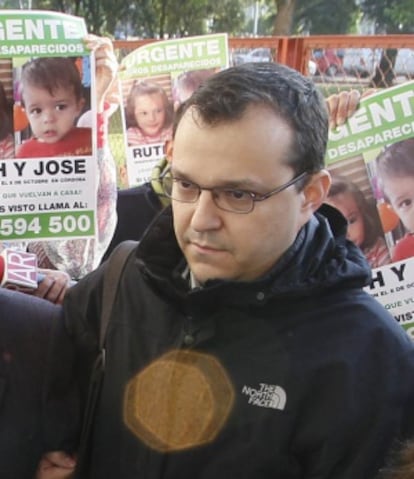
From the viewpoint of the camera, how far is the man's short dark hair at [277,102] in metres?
1.19

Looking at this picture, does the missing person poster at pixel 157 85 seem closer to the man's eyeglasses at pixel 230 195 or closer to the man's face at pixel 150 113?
the man's face at pixel 150 113

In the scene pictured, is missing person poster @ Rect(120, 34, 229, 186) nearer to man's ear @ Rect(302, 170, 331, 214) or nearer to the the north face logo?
man's ear @ Rect(302, 170, 331, 214)

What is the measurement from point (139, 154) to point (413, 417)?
2505mm

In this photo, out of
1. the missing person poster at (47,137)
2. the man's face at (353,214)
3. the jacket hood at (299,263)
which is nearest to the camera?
the jacket hood at (299,263)

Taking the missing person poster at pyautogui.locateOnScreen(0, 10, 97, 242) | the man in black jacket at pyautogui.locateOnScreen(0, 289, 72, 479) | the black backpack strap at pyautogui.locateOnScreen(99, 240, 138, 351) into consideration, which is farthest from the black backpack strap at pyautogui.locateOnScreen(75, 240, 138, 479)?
the missing person poster at pyautogui.locateOnScreen(0, 10, 97, 242)

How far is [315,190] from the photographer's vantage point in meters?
1.28

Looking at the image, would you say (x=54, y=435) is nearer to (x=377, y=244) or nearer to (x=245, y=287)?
(x=245, y=287)

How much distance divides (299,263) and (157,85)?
2.30m

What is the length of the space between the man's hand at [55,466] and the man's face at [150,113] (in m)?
2.37

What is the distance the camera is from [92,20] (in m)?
19.2

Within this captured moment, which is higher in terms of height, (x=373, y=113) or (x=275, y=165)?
(x=373, y=113)

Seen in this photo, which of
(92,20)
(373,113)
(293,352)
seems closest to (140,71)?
(373,113)

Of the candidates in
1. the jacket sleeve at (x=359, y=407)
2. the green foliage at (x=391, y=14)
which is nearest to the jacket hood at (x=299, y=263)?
the jacket sleeve at (x=359, y=407)

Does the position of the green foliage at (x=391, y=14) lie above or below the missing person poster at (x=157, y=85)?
above
